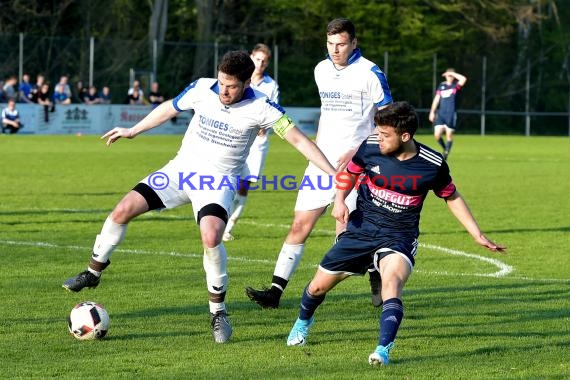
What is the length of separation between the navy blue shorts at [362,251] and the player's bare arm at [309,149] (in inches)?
21.2

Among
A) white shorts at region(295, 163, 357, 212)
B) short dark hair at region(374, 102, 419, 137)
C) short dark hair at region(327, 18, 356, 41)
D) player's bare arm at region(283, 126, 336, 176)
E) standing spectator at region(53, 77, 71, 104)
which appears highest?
short dark hair at region(327, 18, 356, 41)

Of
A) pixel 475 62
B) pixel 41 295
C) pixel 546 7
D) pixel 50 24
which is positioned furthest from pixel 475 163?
pixel 546 7

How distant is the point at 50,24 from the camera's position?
5028cm

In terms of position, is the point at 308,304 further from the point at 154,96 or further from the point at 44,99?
the point at 154,96

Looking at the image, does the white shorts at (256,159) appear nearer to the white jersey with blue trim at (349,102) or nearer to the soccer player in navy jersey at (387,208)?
the white jersey with blue trim at (349,102)

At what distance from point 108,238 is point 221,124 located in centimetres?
116

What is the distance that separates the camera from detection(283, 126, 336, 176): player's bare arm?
747 cm

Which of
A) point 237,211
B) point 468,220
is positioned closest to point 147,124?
point 468,220

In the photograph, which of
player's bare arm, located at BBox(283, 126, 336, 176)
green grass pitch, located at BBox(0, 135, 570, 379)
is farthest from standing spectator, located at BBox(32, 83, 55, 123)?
player's bare arm, located at BBox(283, 126, 336, 176)

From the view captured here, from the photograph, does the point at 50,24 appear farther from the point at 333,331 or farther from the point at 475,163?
the point at 333,331

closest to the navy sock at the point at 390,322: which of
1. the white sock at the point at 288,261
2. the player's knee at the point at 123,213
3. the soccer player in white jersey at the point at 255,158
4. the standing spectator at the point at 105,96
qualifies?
the player's knee at the point at 123,213

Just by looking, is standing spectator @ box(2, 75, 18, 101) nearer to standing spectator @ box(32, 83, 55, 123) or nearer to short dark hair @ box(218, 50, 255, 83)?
standing spectator @ box(32, 83, 55, 123)

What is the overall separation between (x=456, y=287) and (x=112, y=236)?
3184 millimetres

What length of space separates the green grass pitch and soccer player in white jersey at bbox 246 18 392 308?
530mm
